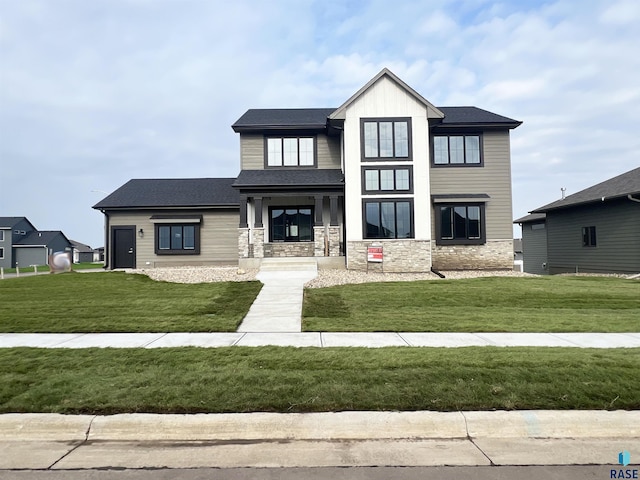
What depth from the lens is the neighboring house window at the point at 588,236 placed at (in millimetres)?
21500

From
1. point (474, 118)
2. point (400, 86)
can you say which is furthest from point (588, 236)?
point (400, 86)

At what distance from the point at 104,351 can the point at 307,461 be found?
15.4ft

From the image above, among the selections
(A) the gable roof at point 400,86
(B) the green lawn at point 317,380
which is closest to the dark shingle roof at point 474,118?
(A) the gable roof at point 400,86

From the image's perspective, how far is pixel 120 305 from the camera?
11383mm

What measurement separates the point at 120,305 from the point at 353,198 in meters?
11.3

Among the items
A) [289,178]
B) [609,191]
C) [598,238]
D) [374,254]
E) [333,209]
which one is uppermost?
[289,178]

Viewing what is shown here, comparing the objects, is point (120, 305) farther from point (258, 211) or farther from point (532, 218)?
point (532, 218)

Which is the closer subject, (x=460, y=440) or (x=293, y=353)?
(x=460, y=440)

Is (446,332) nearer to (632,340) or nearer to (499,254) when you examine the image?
(632,340)

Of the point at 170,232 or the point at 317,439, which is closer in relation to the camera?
the point at 317,439

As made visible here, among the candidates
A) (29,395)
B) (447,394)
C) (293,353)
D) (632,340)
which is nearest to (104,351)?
(29,395)

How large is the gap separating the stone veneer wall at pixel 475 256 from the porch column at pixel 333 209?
5.27 m

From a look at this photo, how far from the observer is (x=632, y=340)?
771cm

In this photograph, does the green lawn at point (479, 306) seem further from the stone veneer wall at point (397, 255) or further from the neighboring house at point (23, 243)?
the neighboring house at point (23, 243)
